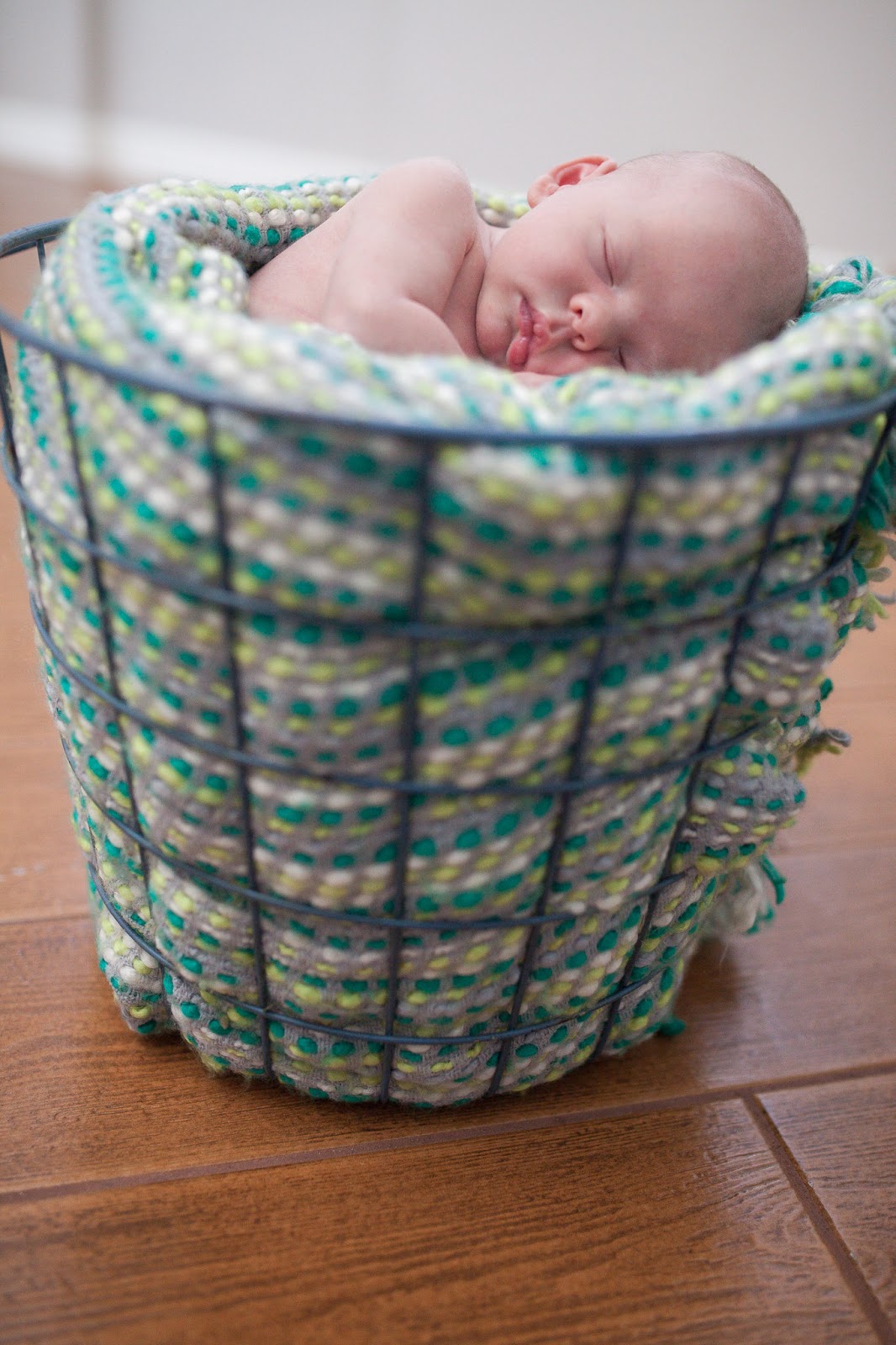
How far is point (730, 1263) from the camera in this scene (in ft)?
1.80

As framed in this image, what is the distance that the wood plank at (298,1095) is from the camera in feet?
1.89

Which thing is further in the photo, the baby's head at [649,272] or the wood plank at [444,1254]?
the baby's head at [649,272]

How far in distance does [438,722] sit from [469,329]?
35 centimetres

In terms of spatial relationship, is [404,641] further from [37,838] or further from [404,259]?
[37,838]

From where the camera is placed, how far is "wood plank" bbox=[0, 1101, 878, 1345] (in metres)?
0.51

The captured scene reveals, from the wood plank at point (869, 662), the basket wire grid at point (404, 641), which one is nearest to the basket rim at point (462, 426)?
the basket wire grid at point (404, 641)

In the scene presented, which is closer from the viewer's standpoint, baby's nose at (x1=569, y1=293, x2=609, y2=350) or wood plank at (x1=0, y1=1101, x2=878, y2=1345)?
wood plank at (x1=0, y1=1101, x2=878, y2=1345)

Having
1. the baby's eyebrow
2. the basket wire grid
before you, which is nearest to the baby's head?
the baby's eyebrow

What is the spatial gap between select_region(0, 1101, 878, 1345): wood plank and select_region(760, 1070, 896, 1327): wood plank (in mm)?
19

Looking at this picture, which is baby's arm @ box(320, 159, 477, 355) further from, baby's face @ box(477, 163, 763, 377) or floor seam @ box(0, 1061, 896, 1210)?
floor seam @ box(0, 1061, 896, 1210)

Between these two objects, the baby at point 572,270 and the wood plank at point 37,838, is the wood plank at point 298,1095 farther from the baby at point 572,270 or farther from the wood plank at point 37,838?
the baby at point 572,270

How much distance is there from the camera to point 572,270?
0.66 meters

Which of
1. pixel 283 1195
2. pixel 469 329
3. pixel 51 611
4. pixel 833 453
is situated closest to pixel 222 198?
pixel 469 329

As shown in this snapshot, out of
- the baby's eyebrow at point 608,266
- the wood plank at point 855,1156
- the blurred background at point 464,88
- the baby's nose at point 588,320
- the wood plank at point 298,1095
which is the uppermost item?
the baby's eyebrow at point 608,266
